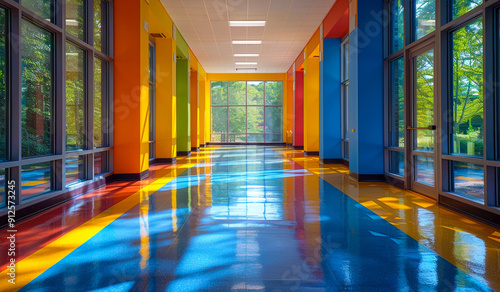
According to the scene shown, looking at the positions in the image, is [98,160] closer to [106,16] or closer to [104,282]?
[106,16]

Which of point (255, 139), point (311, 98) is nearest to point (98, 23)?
point (311, 98)

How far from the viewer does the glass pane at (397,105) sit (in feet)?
21.5

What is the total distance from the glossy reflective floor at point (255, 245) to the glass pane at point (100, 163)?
139 cm

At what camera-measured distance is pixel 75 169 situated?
597 centimetres

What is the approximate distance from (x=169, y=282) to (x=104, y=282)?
438 millimetres

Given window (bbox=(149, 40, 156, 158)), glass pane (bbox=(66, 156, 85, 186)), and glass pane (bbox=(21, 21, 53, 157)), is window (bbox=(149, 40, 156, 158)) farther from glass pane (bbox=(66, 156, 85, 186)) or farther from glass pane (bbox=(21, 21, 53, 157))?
glass pane (bbox=(21, 21, 53, 157))

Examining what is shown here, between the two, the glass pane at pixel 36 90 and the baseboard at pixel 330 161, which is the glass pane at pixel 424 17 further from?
the baseboard at pixel 330 161

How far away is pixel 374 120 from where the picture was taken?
723 centimetres

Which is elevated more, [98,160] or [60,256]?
[98,160]

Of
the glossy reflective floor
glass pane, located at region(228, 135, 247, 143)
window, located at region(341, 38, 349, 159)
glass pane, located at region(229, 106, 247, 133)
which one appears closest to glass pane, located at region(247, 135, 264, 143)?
glass pane, located at region(228, 135, 247, 143)

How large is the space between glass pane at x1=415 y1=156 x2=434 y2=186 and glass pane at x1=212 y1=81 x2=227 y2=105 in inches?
705

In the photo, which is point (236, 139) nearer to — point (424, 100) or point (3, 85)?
point (424, 100)

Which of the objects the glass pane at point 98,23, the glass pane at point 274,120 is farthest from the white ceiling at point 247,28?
the glass pane at point 274,120

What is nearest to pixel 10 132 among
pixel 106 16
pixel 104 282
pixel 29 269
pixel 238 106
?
pixel 29 269
